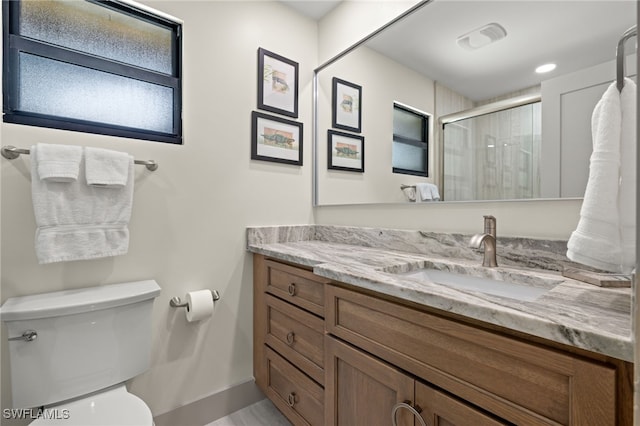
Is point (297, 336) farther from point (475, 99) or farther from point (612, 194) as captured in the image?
point (475, 99)

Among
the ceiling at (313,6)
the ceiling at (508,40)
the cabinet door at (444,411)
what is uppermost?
the ceiling at (313,6)

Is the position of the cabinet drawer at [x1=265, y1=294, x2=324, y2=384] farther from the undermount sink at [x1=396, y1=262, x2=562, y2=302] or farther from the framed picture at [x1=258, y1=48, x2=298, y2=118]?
the framed picture at [x1=258, y1=48, x2=298, y2=118]

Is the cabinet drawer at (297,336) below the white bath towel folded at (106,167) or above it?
below

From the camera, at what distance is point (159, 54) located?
146 cm

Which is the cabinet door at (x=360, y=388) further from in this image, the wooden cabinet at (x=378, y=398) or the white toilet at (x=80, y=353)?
the white toilet at (x=80, y=353)

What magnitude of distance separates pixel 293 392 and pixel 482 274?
976mm

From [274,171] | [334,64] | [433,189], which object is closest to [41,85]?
[274,171]

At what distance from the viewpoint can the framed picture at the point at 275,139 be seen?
1716 millimetres

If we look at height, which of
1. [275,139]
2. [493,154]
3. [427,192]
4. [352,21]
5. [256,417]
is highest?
[352,21]

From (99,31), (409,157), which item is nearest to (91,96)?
(99,31)

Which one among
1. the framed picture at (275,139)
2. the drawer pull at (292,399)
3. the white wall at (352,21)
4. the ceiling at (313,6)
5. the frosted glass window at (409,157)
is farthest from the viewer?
the ceiling at (313,6)

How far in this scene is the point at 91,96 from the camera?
127 cm

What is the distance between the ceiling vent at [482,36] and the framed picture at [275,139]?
103cm

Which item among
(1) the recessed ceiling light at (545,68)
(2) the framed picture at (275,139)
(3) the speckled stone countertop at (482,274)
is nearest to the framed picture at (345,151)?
(2) the framed picture at (275,139)
